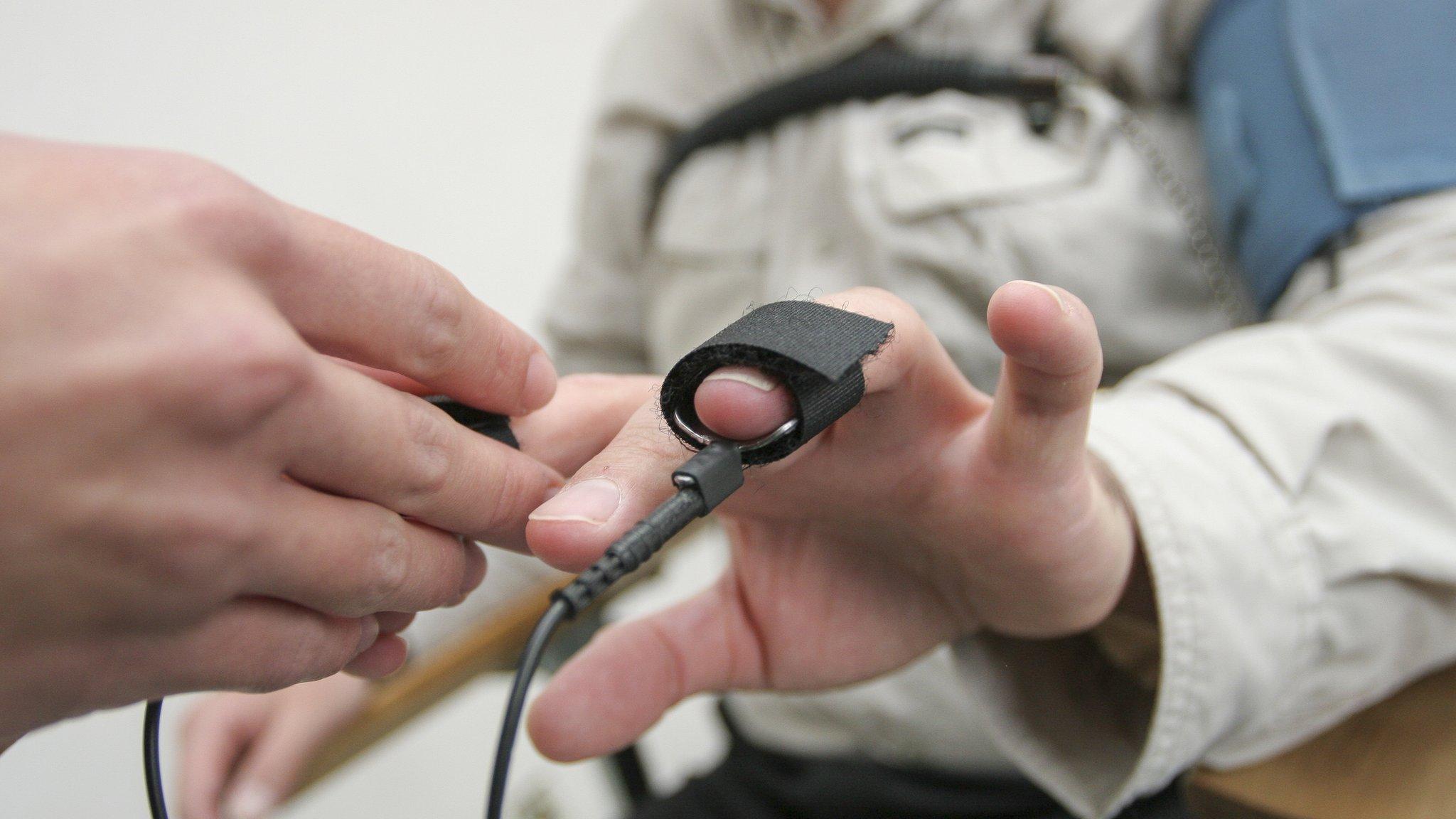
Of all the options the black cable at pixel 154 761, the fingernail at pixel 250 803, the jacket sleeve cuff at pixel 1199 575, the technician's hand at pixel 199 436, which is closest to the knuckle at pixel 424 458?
the technician's hand at pixel 199 436

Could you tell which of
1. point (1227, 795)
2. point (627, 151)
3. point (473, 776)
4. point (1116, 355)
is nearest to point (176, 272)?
point (1227, 795)

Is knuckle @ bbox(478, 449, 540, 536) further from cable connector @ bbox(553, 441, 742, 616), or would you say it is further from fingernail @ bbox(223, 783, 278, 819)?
fingernail @ bbox(223, 783, 278, 819)

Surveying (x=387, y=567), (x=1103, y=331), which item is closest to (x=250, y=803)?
(x=387, y=567)

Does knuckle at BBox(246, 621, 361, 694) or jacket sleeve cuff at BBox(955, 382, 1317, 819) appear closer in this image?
knuckle at BBox(246, 621, 361, 694)

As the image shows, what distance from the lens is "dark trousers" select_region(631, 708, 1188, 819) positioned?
58cm

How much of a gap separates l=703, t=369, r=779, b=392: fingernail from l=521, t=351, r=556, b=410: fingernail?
0.29ft

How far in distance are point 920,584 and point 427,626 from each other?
1.45 feet

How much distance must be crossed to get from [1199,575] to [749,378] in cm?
27

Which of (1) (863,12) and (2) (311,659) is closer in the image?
(2) (311,659)

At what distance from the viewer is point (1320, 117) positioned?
0.51m

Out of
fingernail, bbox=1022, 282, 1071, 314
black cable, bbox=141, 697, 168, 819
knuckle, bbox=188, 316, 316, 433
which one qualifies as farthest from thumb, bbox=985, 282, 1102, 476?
black cable, bbox=141, 697, 168, 819

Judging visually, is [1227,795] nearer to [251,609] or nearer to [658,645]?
[658,645]

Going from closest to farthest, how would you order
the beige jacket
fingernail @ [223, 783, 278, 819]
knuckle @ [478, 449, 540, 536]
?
knuckle @ [478, 449, 540, 536] → the beige jacket → fingernail @ [223, 783, 278, 819]

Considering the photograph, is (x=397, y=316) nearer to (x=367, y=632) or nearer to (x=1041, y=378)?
(x=367, y=632)
